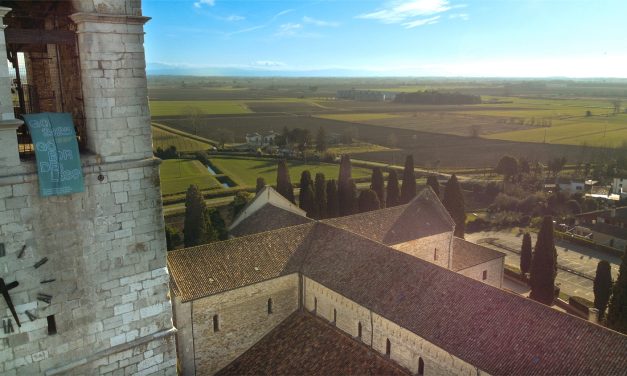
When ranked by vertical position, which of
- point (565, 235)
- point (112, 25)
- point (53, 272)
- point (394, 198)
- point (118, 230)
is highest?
point (112, 25)

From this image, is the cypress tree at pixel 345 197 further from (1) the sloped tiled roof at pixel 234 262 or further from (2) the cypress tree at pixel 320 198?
(1) the sloped tiled roof at pixel 234 262

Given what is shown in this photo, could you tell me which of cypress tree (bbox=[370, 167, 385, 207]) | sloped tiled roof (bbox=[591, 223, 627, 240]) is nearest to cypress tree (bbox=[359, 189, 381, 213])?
cypress tree (bbox=[370, 167, 385, 207])

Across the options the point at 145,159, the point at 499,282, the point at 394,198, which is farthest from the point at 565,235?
the point at 145,159

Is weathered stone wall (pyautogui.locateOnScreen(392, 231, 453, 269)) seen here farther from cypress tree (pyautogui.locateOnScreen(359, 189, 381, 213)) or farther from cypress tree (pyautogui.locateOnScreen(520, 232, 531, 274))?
cypress tree (pyautogui.locateOnScreen(359, 189, 381, 213))

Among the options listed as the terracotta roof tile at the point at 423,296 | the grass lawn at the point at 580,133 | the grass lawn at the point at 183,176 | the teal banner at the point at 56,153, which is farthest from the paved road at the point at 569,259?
the grass lawn at the point at 580,133

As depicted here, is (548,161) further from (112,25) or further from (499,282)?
(112,25)
